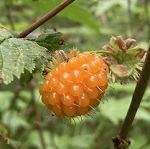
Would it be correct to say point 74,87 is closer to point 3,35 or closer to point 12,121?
point 3,35

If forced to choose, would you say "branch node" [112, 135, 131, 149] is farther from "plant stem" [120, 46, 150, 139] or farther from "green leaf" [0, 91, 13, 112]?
"green leaf" [0, 91, 13, 112]

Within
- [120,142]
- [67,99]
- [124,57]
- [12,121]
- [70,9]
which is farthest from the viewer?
[12,121]

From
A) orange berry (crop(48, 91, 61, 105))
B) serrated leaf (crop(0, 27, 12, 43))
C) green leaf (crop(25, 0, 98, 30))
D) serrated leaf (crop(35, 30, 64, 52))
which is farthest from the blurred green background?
orange berry (crop(48, 91, 61, 105))

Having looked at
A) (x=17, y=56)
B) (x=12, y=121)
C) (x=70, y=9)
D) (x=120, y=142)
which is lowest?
(x=12, y=121)

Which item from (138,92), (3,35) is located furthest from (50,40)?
(138,92)

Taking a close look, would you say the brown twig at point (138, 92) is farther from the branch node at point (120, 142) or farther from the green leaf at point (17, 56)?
the green leaf at point (17, 56)

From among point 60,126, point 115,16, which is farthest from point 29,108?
point 115,16
